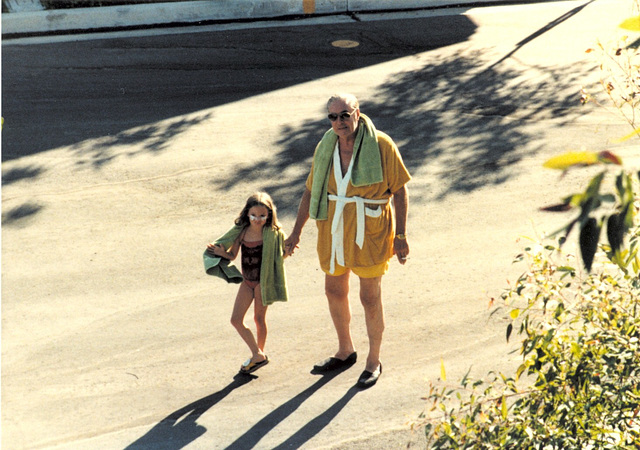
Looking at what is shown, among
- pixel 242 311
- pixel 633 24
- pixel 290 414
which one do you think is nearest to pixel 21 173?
pixel 242 311

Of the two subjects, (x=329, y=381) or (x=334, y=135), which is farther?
(x=329, y=381)

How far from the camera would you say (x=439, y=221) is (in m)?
7.96

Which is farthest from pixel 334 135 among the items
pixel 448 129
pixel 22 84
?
pixel 22 84

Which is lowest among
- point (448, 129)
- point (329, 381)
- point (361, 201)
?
point (329, 381)

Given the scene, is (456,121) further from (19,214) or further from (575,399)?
(575,399)

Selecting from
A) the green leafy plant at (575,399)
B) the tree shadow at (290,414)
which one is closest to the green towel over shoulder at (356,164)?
the tree shadow at (290,414)

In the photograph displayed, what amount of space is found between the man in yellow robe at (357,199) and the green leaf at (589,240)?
3.42 metres

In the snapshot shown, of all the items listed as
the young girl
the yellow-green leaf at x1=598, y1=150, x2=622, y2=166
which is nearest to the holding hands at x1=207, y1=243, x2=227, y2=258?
the young girl

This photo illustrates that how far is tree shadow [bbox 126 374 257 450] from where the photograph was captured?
16.8 ft

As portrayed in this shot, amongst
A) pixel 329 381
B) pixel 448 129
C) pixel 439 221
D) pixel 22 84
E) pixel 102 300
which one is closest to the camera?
pixel 329 381

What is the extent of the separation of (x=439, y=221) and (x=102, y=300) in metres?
3.31

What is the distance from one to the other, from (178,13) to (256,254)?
10.0 metres

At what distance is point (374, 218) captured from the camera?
207 inches

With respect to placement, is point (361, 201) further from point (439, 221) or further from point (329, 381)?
point (439, 221)
